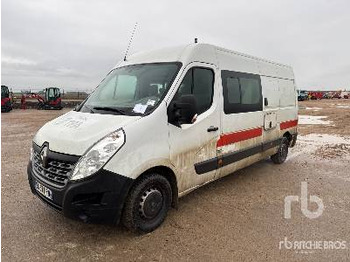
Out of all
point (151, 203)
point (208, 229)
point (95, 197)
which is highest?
point (95, 197)

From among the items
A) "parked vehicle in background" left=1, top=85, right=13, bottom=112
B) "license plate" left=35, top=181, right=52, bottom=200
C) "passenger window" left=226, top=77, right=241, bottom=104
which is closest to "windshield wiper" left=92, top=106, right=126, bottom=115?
"license plate" left=35, top=181, right=52, bottom=200

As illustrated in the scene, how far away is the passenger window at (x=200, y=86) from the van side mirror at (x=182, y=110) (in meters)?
0.22

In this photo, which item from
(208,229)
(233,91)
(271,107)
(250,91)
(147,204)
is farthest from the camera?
(271,107)

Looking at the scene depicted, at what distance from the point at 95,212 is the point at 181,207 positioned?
1.67 m

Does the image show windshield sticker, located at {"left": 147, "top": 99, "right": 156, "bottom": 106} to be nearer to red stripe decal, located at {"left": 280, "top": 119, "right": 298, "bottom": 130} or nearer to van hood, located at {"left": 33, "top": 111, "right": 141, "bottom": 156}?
van hood, located at {"left": 33, "top": 111, "right": 141, "bottom": 156}

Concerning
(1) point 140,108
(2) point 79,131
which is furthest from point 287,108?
(2) point 79,131

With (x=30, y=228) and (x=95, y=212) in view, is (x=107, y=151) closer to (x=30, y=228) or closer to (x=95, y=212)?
(x=95, y=212)

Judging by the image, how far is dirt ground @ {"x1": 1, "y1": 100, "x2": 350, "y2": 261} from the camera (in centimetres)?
332

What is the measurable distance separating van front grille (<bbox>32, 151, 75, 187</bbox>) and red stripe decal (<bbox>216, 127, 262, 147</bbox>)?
7.54 feet

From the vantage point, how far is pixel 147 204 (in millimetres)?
3650

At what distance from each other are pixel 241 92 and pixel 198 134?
1.56 m

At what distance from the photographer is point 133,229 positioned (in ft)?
11.8

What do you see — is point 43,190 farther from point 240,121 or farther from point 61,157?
point 240,121

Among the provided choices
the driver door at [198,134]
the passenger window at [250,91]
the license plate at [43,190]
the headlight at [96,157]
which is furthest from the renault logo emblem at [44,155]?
the passenger window at [250,91]
